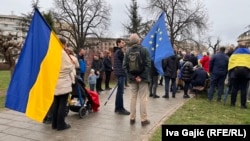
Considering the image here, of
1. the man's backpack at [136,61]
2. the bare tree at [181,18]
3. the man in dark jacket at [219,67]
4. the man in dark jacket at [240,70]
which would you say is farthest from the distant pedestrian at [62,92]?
the bare tree at [181,18]

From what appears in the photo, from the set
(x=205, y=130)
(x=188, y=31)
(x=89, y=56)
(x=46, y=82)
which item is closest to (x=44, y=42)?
(x=46, y=82)

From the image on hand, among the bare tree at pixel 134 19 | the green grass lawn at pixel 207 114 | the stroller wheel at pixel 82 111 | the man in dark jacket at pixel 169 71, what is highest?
the bare tree at pixel 134 19

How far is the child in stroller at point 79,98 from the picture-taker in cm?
777

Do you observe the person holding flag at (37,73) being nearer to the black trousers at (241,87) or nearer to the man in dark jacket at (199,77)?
the black trousers at (241,87)

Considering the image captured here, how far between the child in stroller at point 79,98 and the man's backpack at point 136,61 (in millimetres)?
1573

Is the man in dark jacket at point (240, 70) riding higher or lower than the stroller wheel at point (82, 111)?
higher

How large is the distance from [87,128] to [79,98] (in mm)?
1219

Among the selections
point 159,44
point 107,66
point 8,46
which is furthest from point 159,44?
point 8,46

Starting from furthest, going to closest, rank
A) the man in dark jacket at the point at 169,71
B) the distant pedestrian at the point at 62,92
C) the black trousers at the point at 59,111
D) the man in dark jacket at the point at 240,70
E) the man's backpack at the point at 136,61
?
the man in dark jacket at the point at 169,71, the man in dark jacket at the point at 240,70, the man's backpack at the point at 136,61, the black trousers at the point at 59,111, the distant pedestrian at the point at 62,92

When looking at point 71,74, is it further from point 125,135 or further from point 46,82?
point 125,135

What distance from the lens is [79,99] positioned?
25.8ft

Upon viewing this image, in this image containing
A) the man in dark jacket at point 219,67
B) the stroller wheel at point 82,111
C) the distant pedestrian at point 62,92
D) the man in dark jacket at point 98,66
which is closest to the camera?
the distant pedestrian at point 62,92

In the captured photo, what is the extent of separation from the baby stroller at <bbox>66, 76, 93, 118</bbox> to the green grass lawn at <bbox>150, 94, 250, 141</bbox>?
210 centimetres

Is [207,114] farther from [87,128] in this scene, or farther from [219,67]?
[87,128]
